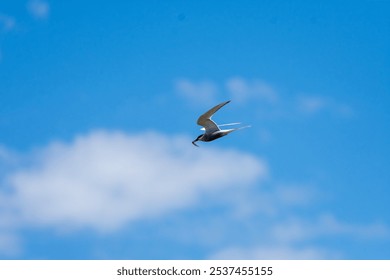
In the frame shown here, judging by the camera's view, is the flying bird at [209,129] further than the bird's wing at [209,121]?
Yes

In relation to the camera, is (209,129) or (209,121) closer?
(209,121)

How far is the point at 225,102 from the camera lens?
4653cm

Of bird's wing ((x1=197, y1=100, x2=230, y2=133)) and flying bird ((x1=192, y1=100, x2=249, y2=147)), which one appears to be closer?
bird's wing ((x1=197, y1=100, x2=230, y2=133))
